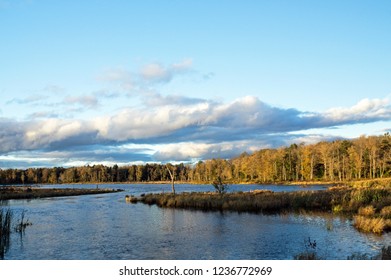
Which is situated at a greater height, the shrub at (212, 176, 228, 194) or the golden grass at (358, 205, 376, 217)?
the shrub at (212, 176, 228, 194)

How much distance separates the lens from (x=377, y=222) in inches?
1027

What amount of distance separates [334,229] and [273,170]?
11229cm

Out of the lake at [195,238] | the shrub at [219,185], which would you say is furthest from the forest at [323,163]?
the lake at [195,238]

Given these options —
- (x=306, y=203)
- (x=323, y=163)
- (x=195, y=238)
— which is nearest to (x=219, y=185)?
(x=306, y=203)

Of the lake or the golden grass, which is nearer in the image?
the lake

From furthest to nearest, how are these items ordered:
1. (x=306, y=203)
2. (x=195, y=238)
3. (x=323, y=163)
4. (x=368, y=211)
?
(x=323, y=163) < (x=306, y=203) < (x=368, y=211) < (x=195, y=238)

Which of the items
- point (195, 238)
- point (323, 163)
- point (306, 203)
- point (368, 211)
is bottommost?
point (195, 238)

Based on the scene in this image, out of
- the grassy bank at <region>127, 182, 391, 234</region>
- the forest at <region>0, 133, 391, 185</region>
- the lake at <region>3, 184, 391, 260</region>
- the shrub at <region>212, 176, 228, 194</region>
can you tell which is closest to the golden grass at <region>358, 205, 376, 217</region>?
the grassy bank at <region>127, 182, 391, 234</region>

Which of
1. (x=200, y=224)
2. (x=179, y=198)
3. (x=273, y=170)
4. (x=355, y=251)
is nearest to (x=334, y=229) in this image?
(x=355, y=251)

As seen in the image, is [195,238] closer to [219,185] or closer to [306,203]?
[306,203]

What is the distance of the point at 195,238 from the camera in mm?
25641

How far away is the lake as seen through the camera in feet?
68.4

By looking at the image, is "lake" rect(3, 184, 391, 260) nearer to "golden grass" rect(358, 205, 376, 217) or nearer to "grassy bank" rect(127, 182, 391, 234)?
"golden grass" rect(358, 205, 376, 217)
